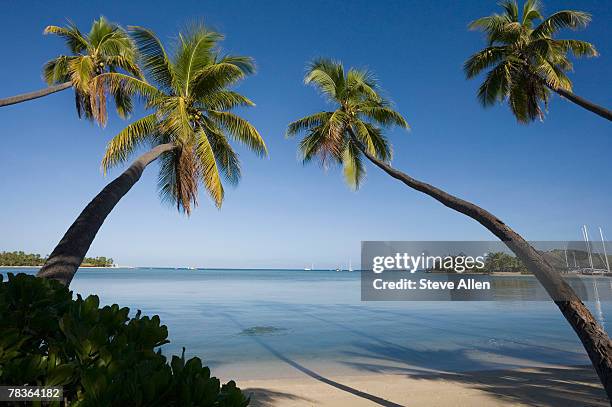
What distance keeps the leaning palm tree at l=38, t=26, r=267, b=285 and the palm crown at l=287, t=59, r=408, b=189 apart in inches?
86.0

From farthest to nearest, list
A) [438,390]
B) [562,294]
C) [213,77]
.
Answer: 1. [213,77]
2. [438,390]
3. [562,294]

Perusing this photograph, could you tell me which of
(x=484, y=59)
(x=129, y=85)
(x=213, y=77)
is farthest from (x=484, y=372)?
(x=129, y=85)

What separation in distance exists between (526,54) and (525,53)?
0.16 feet

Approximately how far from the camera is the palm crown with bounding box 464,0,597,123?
10.4 m

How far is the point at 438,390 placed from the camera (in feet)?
31.3

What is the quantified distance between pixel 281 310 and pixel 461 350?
17.2 m

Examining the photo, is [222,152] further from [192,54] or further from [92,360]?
[92,360]

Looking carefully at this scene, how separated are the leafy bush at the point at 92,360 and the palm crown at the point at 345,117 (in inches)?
422

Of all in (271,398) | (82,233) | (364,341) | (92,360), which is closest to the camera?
(92,360)

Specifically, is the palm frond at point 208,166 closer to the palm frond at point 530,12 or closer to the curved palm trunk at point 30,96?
the curved palm trunk at point 30,96

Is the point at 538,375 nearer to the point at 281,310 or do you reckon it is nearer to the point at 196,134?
the point at 196,134

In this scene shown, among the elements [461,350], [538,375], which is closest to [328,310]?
[461,350]

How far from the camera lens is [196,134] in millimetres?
11172

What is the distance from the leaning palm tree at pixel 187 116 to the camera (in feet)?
32.4
